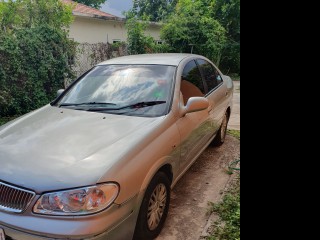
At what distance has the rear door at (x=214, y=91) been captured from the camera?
432cm

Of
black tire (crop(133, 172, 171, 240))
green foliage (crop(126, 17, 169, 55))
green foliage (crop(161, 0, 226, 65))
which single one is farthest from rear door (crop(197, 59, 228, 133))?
green foliage (crop(161, 0, 226, 65))

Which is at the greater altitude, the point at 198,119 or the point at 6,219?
the point at 198,119

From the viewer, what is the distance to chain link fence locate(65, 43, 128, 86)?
875cm

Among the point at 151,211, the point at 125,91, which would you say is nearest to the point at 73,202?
the point at 151,211

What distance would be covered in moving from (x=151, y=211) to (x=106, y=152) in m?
0.73

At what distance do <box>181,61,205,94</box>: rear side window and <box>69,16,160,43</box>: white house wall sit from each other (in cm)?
988

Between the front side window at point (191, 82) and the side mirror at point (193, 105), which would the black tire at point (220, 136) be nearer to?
the front side window at point (191, 82)

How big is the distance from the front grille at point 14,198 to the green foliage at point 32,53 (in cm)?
512

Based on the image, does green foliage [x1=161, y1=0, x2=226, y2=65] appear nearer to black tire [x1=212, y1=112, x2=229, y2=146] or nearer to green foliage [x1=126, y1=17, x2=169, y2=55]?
green foliage [x1=126, y1=17, x2=169, y2=55]
